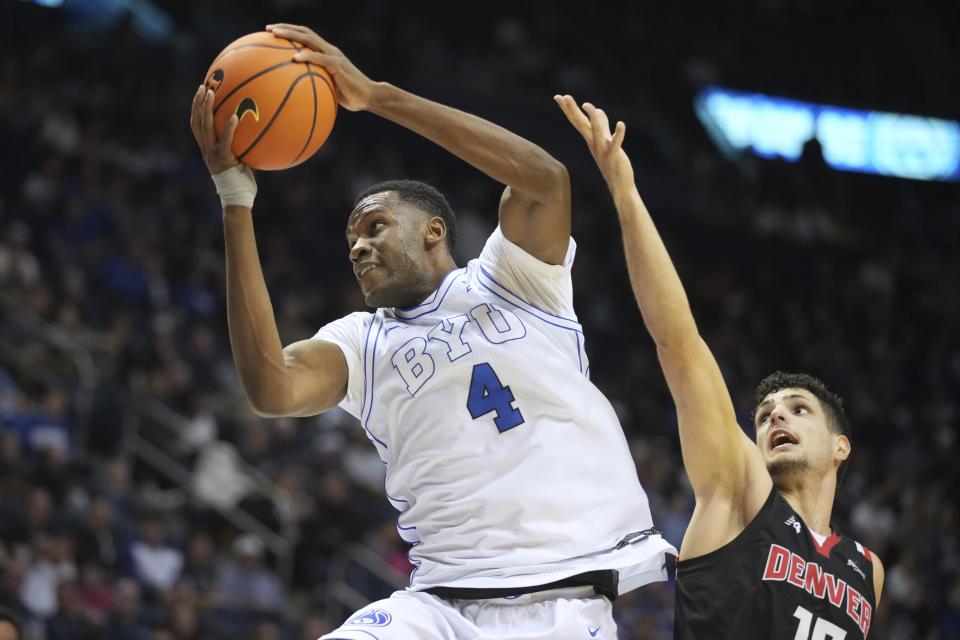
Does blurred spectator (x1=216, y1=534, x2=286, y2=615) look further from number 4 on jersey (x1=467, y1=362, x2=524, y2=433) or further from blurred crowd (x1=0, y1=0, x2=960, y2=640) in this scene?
number 4 on jersey (x1=467, y1=362, x2=524, y2=433)

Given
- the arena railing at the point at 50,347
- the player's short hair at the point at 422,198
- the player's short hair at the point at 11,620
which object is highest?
the arena railing at the point at 50,347

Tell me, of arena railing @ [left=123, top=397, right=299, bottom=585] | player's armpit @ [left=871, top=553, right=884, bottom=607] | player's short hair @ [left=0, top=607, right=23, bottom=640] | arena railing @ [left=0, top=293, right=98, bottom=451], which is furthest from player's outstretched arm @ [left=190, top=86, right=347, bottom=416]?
arena railing @ [left=0, top=293, right=98, bottom=451]

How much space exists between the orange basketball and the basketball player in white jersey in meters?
0.05

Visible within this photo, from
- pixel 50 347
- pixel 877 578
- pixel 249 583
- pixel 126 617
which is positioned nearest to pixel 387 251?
pixel 877 578

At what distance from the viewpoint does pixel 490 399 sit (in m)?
3.89

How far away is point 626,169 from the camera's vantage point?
365 cm

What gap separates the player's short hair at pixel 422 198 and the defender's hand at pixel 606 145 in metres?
0.80

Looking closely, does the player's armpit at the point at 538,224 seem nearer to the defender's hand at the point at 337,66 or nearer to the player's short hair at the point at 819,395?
the defender's hand at the point at 337,66

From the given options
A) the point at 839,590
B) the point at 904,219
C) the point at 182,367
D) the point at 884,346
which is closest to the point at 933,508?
the point at 884,346

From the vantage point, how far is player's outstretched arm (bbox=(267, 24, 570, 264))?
156 inches

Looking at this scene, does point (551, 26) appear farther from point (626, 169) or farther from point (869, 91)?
point (626, 169)

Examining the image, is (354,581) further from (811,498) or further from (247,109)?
(247,109)

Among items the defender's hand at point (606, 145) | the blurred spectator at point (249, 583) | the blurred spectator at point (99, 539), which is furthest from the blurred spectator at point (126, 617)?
the defender's hand at point (606, 145)

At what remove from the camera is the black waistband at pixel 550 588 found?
374cm
